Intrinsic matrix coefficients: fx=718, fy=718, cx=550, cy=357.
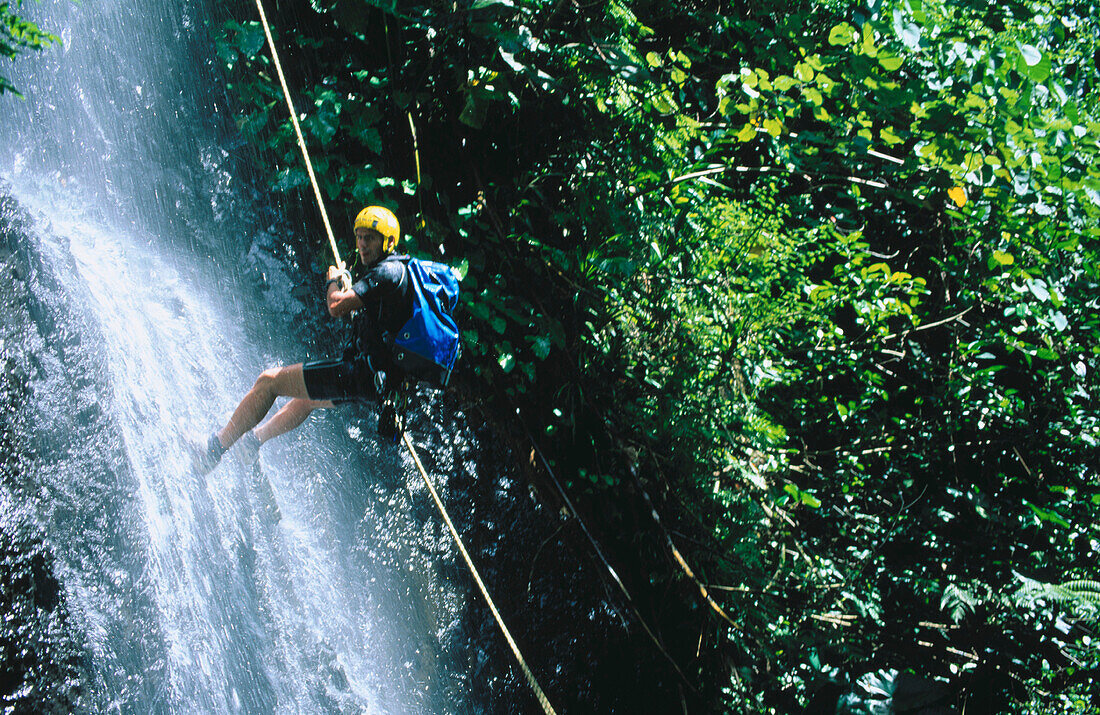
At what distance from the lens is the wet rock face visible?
3.54m

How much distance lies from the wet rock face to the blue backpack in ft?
7.84

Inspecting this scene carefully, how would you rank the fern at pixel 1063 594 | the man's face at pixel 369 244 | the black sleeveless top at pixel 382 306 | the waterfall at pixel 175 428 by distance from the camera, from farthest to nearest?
1. the waterfall at pixel 175 428
2. the fern at pixel 1063 594
3. the man's face at pixel 369 244
4. the black sleeveless top at pixel 382 306

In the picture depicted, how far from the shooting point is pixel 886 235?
4.57 m

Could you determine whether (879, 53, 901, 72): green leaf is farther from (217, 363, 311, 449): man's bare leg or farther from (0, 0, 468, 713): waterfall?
(0, 0, 468, 713): waterfall

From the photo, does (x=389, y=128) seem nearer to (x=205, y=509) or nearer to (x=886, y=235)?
(x=205, y=509)

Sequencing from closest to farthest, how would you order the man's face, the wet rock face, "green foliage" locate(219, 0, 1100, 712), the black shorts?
1. the man's face
2. the black shorts
3. "green foliage" locate(219, 0, 1100, 712)
4. the wet rock face

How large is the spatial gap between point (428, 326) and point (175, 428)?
228 cm

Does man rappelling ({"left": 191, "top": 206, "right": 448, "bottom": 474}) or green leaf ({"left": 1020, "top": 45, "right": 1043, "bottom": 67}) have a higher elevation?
man rappelling ({"left": 191, "top": 206, "right": 448, "bottom": 474})

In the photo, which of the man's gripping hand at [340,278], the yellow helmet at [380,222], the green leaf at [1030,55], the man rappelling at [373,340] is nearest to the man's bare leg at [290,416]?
the man rappelling at [373,340]

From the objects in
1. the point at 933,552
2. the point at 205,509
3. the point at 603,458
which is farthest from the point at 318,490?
the point at 933,552

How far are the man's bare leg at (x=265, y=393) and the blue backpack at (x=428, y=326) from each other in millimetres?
551

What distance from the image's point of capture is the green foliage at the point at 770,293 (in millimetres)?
3369

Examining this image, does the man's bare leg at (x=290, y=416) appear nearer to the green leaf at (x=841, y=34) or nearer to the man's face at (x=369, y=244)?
the man's face at (x=369, y=244)

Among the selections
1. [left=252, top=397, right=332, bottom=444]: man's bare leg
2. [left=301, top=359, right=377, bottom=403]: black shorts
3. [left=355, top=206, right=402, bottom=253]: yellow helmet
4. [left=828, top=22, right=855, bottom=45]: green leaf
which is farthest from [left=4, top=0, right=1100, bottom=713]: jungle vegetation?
[left=252, top=397, right=332, bottom=444]: man's bare leg
